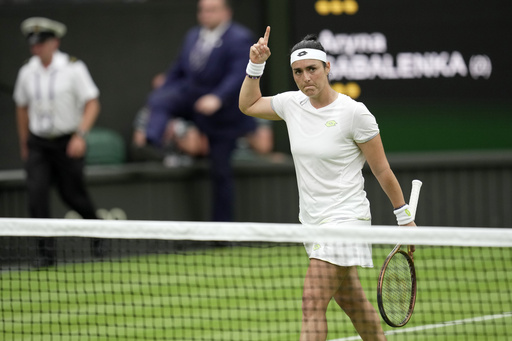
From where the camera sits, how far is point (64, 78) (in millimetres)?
8570

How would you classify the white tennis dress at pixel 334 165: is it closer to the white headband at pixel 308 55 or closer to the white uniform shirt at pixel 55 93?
the white headband at pixel 308 55

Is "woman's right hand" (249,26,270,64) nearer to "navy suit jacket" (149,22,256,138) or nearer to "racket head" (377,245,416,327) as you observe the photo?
"racket head" (377,245,416,327)

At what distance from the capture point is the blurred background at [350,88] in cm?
948

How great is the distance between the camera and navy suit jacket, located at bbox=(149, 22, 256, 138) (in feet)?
29.9

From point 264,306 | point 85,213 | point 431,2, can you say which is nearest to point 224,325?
point 264,306

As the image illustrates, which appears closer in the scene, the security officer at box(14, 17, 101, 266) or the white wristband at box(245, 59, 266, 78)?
the white wristband at box(245, 59, 266, 78)

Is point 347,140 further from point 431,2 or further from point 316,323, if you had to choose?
point 431,2

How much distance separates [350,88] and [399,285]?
4.82m

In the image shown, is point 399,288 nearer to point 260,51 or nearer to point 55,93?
point 260,51

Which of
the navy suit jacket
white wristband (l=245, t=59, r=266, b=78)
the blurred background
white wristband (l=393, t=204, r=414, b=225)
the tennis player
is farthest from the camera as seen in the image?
the blurred background

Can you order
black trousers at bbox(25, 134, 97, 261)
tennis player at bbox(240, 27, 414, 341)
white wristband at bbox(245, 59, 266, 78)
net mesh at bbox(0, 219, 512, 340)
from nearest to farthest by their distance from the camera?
tennis player at bbox(240, 27, 414, 341) < net mesh at bbox(0, 219, 512, 340) < white wristband at bbox(245, 59, 266, 78) < black trousers at bbox(25, 134, 97, 261)

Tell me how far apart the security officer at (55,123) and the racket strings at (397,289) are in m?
4.22

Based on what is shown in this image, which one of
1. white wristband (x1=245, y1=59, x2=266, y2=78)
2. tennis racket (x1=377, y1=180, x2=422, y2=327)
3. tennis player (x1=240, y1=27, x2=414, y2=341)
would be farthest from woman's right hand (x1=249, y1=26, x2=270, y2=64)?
tennis racket (x1=377, y1=180, x2=422, y2=327)

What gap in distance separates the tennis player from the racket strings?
0.11 m
